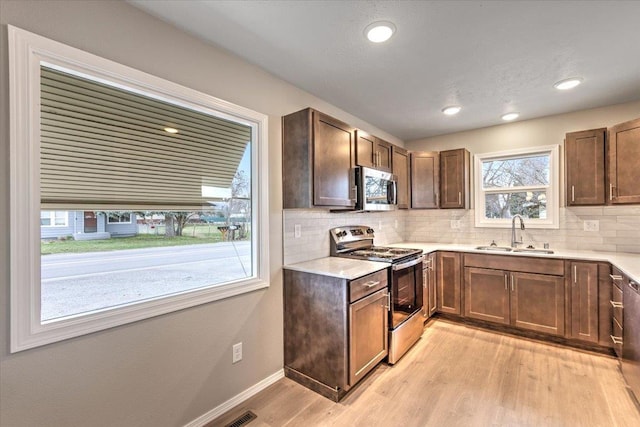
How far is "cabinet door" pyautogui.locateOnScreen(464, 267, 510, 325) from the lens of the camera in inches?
123

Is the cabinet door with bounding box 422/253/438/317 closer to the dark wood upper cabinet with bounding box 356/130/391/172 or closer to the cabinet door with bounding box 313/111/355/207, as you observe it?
the dark wood upper cabinet with bounding box 356/130/391/172

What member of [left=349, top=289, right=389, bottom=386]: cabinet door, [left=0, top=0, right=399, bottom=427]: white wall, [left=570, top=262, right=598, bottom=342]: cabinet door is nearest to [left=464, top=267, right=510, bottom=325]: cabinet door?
[left=570, top=262, right=598, bottom=342]: cabinet door

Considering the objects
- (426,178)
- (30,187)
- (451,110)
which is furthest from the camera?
(426,178)

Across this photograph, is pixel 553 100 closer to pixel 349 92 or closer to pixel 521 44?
pixel 521 44

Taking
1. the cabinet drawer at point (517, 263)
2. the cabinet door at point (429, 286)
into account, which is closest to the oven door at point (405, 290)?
the cabinet door at point (429, 286)

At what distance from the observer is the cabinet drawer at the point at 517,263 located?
287 cm

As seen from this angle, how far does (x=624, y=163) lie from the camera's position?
2.65 m

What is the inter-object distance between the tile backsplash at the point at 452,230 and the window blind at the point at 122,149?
32.7 inches

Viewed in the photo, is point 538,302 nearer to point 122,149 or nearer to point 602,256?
point 602,256

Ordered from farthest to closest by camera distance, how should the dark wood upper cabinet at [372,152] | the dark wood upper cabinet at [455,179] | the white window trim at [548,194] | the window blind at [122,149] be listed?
the dark wood upper cabinet at [455,179]
the white window trim at [548,194]
the dark wood upper cabinet at [372,152]
the window blind at [122,149]

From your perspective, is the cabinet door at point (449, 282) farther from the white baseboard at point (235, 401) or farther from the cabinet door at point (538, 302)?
the white baseboard at point (235, 401)

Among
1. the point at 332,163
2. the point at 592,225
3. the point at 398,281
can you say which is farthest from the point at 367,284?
the point at 592,225

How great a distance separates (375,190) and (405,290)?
107cm

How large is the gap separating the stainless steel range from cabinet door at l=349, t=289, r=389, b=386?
12cm
